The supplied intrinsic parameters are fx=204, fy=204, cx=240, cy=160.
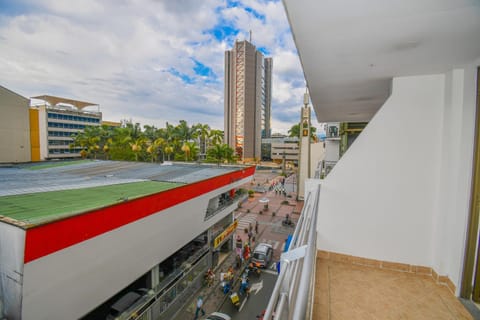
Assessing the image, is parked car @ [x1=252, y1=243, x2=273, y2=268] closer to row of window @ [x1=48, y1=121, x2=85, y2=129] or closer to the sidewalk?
the sidewalk

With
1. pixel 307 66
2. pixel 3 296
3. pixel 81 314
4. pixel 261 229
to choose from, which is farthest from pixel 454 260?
pixel 261 229

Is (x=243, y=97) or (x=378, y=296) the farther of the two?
(x=243, y=97)

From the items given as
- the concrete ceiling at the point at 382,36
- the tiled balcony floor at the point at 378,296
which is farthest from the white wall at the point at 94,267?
the concrete ceiling at the point at 382,36

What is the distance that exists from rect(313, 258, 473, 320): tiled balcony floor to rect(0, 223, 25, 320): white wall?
5.18 m

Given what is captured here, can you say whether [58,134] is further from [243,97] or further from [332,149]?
[332,149]

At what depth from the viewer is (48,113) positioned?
127 ft

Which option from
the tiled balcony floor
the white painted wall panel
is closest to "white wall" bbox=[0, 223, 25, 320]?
the tiled balcony floor

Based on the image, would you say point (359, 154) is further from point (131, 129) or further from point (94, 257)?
point (131, 129)

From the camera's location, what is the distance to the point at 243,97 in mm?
59531

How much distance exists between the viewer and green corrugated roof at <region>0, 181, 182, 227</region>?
4234mm

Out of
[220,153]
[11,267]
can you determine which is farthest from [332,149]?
[11,267]

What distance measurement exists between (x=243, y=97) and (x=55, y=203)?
190 feet

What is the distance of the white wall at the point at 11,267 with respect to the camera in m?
3.80

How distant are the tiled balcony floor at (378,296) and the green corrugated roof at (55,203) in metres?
5.09
